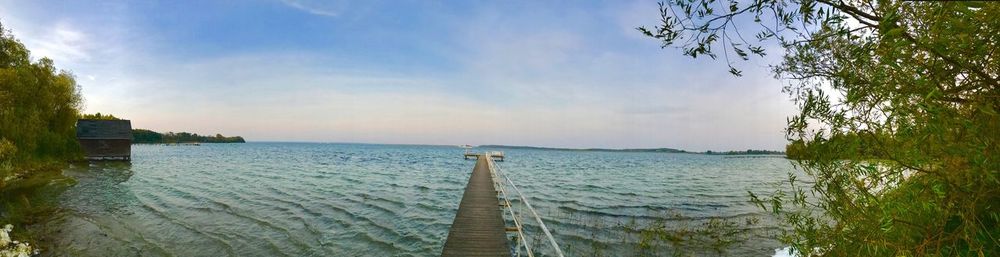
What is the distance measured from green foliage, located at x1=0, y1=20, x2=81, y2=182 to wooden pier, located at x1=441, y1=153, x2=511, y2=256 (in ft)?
74.9

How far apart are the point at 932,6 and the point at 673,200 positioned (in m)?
20.1

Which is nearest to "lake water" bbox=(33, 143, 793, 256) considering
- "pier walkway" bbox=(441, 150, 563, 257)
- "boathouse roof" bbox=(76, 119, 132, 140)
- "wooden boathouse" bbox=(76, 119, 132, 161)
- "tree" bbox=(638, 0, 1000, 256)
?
"pier walkway" bbox=(441, 150, 563, 257)

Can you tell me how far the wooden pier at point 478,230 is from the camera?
8844mm

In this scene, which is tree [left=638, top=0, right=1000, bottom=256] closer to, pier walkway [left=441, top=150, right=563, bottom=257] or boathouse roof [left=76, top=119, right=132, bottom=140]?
pier walkway [left=441, top=150, right=563, bottom=257]

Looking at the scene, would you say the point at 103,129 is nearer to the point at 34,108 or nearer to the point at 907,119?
the point at 34,108

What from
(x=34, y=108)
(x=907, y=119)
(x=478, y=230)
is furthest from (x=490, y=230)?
(x=34, y=108)

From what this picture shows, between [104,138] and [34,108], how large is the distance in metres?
13.3

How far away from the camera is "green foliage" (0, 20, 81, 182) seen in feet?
83.5

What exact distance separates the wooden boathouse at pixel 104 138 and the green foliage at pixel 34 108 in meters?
1.32

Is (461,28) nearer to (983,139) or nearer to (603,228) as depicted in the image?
(603,228)

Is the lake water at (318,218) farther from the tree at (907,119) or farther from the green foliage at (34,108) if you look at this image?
the green foliage at (34,108)

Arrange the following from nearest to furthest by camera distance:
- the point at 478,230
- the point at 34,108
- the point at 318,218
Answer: the point at 478,230
the point at 318,218
the point at 34,108

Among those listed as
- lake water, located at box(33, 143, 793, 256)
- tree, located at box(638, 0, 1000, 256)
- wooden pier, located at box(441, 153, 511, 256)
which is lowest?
lake water, located at box(33, 143, 793, 256)

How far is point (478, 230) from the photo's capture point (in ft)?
34.3
